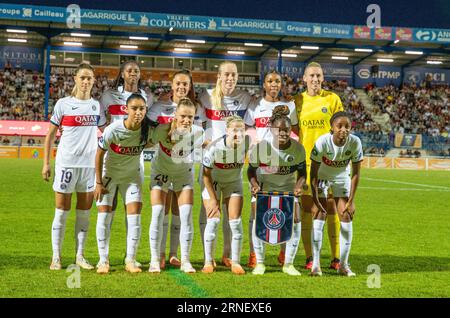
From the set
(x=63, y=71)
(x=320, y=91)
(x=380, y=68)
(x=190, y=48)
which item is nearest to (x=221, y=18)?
(x=190, y=48)

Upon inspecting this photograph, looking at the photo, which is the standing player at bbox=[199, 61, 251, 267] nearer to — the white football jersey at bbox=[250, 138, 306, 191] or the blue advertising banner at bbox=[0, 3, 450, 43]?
the white football jersey at bbox=[250, 138, 306, 191]

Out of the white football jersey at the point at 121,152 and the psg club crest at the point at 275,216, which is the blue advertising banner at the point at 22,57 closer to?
the white football jersey at the point at 121,152

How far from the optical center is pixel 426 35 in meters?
39.5

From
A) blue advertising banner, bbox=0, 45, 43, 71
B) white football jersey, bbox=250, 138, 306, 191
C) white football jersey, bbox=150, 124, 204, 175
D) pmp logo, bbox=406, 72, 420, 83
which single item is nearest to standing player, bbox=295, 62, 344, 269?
white football jersey, bbox=250, 138, 306, 191

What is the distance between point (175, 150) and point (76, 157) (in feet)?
3.50

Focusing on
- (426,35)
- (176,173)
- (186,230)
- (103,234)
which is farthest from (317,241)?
(426,35)

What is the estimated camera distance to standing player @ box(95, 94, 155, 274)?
5.85m

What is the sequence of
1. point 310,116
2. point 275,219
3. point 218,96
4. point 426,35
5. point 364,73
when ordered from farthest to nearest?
1. point 364,73
2. point 426,35
3. point 310,116
4. point 218,96
5. point 275,219

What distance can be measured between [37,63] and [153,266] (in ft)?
133

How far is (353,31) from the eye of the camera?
38094 millimetres

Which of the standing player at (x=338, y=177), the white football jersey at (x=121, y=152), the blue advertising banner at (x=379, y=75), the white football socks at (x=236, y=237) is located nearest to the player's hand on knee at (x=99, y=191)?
the white football jersey at (x=121, y=152)

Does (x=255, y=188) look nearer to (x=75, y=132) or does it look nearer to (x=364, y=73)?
(x=75, y=132)

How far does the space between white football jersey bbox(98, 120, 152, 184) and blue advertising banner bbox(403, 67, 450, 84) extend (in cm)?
4631

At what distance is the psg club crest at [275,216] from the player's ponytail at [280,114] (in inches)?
29.6
